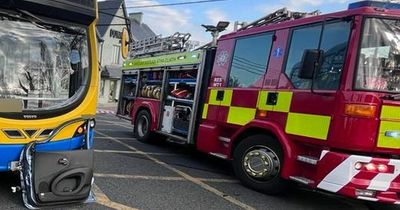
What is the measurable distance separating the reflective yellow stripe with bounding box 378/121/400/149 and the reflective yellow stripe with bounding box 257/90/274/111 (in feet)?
5.72

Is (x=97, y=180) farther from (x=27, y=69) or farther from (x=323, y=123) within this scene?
(x=323, y=123)

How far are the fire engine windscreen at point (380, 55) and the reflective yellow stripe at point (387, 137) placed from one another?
0.42 metres

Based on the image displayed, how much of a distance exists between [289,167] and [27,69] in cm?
356

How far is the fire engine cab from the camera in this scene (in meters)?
5.75

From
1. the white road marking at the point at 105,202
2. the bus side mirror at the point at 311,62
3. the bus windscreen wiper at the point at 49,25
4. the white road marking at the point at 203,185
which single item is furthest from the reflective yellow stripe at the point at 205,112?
the bus windscreen wiper at the point at 49,25

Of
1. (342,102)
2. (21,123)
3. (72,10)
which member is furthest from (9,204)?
(342,102)

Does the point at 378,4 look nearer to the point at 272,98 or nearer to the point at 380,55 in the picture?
the point at 380,55

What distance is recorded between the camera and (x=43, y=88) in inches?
241

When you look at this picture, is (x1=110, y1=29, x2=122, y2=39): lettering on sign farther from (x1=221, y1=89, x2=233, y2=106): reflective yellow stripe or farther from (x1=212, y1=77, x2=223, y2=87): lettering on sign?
(x1=221, y1=89, x2=233, y2=106): reflective yellow stripe

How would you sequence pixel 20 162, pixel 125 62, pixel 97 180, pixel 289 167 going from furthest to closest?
pixel 125 62 → pixel 97 180 → pixel 289 167 → pixel 20 162

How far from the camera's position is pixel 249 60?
25.5ft

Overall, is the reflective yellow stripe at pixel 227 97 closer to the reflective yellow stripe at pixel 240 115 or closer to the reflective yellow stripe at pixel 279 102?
the reflective yellow stripe at pixel 240 115

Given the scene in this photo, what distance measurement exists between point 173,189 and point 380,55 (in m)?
3.24

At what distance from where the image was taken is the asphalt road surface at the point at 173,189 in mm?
6045
